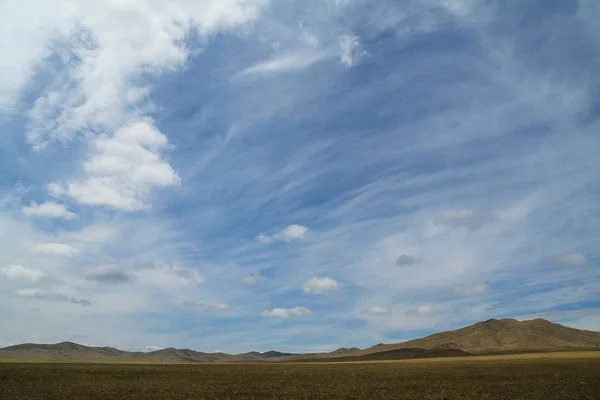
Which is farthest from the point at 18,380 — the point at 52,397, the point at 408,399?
the point at 408,399

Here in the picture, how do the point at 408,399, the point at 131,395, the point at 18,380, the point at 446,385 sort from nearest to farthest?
the point at 408,399 → the point at 131,395 → the point at 446,385 → the point at 18,380

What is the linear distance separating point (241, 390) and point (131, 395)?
979cm

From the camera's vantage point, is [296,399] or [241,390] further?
[241,390]

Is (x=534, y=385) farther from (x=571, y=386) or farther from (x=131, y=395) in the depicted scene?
(x=131, y=395)

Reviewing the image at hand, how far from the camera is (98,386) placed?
44750 mm

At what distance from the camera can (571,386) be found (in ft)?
135

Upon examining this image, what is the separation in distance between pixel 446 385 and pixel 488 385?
13.1ft

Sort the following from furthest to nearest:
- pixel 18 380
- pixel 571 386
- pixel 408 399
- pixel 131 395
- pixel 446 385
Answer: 1. pixel 18 380
2. pixel 446 385
3. pixel 571 386
4. pixel 131 395
5. pixel 408 399

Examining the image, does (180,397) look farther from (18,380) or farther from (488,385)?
(488,385)

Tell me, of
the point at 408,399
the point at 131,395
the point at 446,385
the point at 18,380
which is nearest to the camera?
the point at 408,399

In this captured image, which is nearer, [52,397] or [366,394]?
[52,397]

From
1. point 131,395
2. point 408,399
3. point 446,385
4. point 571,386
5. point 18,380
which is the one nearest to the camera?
point 408,399

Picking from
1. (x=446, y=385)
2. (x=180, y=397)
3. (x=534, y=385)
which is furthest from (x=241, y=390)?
(x=534, y=385)

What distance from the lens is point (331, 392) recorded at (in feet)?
130
